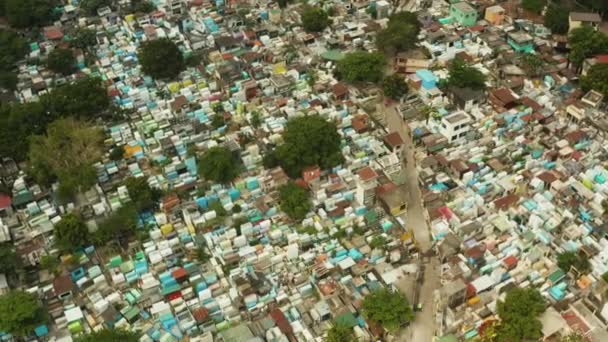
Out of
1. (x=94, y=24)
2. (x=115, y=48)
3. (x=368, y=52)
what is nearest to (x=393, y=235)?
(x=368, y=52)

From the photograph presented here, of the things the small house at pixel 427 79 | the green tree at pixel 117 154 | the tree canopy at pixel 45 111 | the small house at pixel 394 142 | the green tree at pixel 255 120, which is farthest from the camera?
the small house at pixel 427 79

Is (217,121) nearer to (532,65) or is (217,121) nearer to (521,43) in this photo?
(532,65)

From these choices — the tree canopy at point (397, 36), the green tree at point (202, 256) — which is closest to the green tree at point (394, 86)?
the tree canopy at point (397, 36)

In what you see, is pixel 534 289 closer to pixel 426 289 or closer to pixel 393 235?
pixel 426 289

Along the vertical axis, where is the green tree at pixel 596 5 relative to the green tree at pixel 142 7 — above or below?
below

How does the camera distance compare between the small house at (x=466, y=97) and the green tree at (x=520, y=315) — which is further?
the small house at (x=466, y=97)

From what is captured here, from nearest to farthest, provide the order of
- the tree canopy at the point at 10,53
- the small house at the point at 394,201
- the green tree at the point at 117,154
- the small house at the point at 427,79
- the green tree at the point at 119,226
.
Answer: the green tree at the point at 119,226
the small house at the point at 394,201
the green tree at the point at 117,154
the small house at the point at 427,79
the tree canopy at the point at 10,53

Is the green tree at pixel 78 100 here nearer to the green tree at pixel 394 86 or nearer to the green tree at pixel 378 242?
the green tree at pixel 394 86
